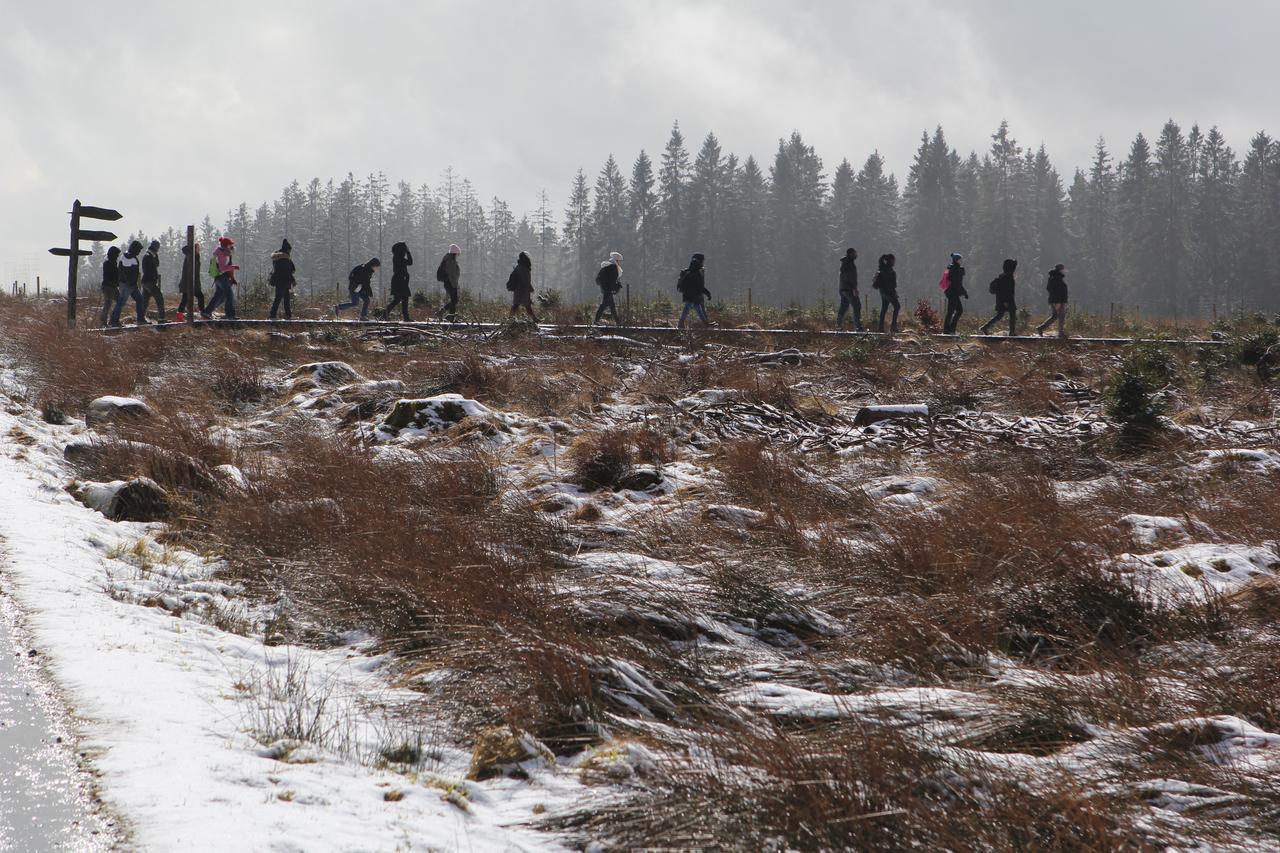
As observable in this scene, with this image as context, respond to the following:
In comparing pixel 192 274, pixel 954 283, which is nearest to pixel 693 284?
pixel 954 283

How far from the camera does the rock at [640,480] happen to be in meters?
7.11

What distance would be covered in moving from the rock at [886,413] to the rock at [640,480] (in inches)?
147

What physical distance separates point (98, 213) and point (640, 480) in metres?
14.9

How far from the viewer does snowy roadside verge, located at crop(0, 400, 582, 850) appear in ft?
7.30

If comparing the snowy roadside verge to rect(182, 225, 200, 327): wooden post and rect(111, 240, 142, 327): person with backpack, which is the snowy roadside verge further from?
rect(182, 225, 200, 327): wooden post

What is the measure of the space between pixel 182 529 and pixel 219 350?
9280mm

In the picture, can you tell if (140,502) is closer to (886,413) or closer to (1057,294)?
(886,413)

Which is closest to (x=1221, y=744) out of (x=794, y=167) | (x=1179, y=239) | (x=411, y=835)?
(x=411, y=835)

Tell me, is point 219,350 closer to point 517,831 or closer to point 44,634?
point 44,634

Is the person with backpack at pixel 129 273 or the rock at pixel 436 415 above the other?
the person with backpack at pixel 129 273

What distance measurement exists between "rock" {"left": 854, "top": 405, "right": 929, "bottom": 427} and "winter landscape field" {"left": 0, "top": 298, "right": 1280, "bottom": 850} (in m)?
0.73

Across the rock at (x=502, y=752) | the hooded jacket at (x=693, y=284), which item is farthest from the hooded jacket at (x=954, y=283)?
the rock at (x=502, y=752)

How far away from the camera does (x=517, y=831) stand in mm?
2428

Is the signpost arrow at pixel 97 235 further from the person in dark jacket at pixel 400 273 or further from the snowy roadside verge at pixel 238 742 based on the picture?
the snowy roadside verge at pixel 238 742
